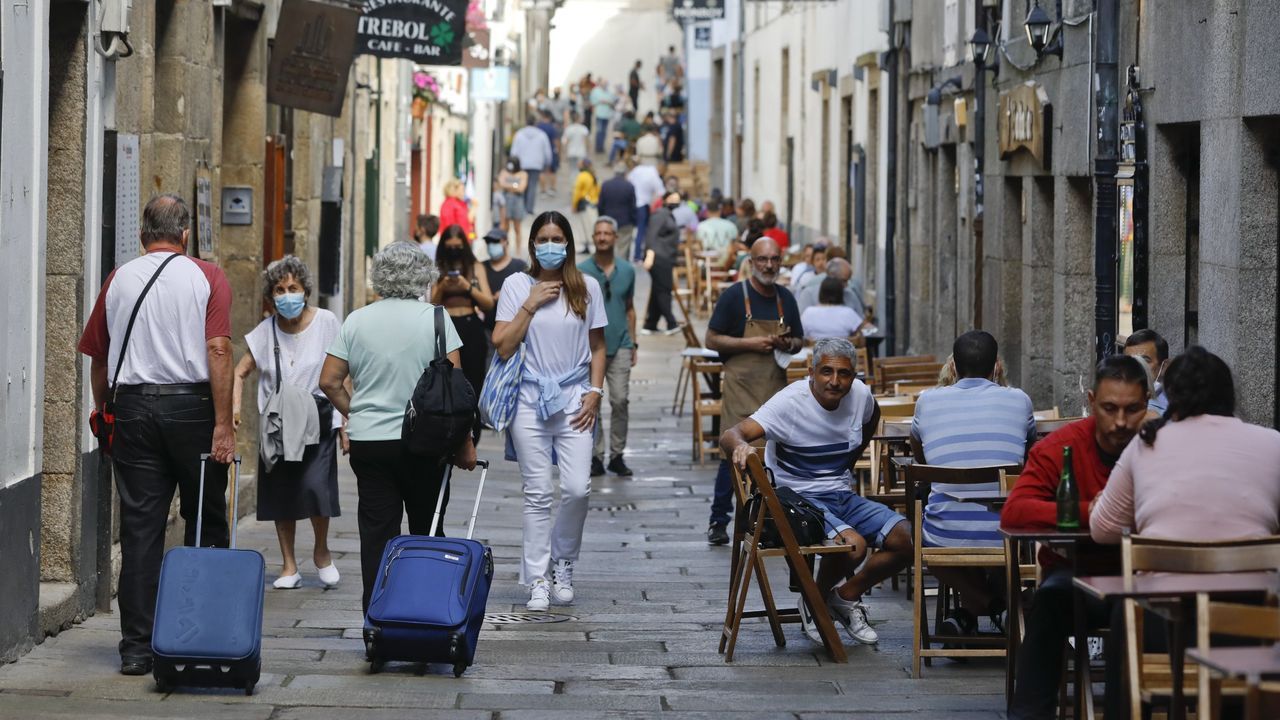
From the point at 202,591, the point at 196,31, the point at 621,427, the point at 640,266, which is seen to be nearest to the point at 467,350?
the point at 621,427

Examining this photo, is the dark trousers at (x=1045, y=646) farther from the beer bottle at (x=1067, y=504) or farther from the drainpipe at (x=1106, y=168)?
the drainpipe at (x=1106, y=168)

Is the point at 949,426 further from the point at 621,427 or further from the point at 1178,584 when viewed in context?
the point at 621,427

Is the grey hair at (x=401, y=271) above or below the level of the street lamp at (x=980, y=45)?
below

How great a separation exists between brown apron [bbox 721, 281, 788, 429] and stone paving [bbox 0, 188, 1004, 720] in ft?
2.78

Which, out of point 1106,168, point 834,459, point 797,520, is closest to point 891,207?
point 1106,168

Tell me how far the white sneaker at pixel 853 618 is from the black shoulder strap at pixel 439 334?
1.93 meters

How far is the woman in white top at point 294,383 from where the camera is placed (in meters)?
9.89

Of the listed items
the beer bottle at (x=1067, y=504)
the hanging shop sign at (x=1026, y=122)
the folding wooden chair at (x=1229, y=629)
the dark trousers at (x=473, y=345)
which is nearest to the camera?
the folding wooden chair at (x=1229, y=629)

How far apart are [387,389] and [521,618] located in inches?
63.3

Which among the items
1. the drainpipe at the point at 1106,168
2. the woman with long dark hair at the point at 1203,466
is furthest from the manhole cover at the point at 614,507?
the woman with long dark hair at the point at 1203,466

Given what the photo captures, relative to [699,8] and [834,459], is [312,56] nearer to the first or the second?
[834,459]

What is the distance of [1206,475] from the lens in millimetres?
6203

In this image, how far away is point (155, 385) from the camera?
784 cm

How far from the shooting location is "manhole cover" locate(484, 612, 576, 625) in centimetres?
938
